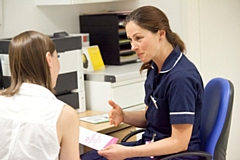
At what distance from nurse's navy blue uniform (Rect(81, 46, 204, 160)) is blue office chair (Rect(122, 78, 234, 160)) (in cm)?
6

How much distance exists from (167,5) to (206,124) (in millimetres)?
1278

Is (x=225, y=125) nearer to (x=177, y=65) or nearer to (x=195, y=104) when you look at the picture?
(x=195, y=104)

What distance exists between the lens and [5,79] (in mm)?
2490

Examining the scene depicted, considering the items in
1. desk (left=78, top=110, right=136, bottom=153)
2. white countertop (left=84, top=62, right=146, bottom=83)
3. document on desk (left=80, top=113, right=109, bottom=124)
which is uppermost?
white countertop (left=84, top=62, right=146, bottom=83)

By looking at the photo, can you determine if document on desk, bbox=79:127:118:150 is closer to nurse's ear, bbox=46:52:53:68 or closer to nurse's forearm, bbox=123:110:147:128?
nurse's forearm, bbox=123:110:147:128

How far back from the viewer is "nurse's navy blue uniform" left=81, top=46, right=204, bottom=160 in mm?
1869

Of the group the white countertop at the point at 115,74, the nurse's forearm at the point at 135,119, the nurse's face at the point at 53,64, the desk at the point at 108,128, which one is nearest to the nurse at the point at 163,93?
the nurse's forearm at the point at 135,119

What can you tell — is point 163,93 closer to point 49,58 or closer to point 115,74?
point 49,58

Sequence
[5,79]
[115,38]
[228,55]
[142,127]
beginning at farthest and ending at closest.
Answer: [228,55] < [115,38] < [5,79] < [142,127]

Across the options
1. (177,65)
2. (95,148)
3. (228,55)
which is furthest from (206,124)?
(228,55)

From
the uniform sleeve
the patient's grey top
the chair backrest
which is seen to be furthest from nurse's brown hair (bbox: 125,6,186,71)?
the patient's grey top

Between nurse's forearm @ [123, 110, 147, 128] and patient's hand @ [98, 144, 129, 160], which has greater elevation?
nurse's forearm @ [123, 110, 147, 128]

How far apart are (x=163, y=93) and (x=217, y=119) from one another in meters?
0.28

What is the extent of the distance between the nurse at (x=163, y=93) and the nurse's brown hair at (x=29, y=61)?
50 centimetres
